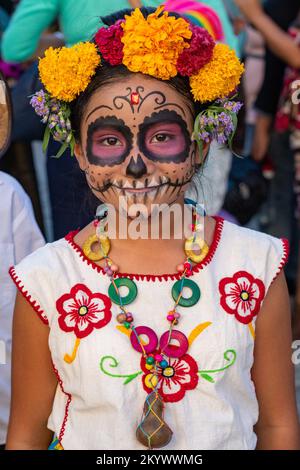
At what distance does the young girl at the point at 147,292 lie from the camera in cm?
216

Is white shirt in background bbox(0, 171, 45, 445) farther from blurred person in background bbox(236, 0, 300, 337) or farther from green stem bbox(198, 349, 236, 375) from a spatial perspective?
blurred person in background bbox(236, 0, 300, 337)

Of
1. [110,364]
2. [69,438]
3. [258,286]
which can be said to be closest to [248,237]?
[258,286]

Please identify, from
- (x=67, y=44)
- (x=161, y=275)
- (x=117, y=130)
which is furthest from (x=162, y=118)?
(x=67, y=44)

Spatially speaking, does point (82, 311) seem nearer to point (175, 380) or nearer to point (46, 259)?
point (46, 259)

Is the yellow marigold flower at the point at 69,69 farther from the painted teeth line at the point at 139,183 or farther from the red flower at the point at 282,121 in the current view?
the red flower at the point at 282,121

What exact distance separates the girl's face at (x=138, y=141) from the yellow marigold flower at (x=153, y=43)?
58 millimetres

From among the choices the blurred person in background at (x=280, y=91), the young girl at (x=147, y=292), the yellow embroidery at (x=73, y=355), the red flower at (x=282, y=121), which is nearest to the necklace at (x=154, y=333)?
the young girl at (x=147, y=292)

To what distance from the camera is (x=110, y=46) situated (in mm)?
2197

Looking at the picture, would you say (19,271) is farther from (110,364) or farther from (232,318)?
(232,318)

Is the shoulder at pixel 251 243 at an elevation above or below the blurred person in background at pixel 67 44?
below

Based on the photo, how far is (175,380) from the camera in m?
2.17

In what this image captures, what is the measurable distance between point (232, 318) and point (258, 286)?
12cm

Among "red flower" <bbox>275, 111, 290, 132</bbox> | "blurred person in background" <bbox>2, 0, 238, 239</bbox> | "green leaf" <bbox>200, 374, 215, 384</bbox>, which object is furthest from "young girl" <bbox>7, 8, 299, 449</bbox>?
"red flower" <bbox>275, 111, 290, 132</bbox>

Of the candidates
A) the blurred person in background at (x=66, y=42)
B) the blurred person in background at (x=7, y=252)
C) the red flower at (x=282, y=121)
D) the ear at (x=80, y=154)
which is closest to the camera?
the ear at (x=80, y=154)
